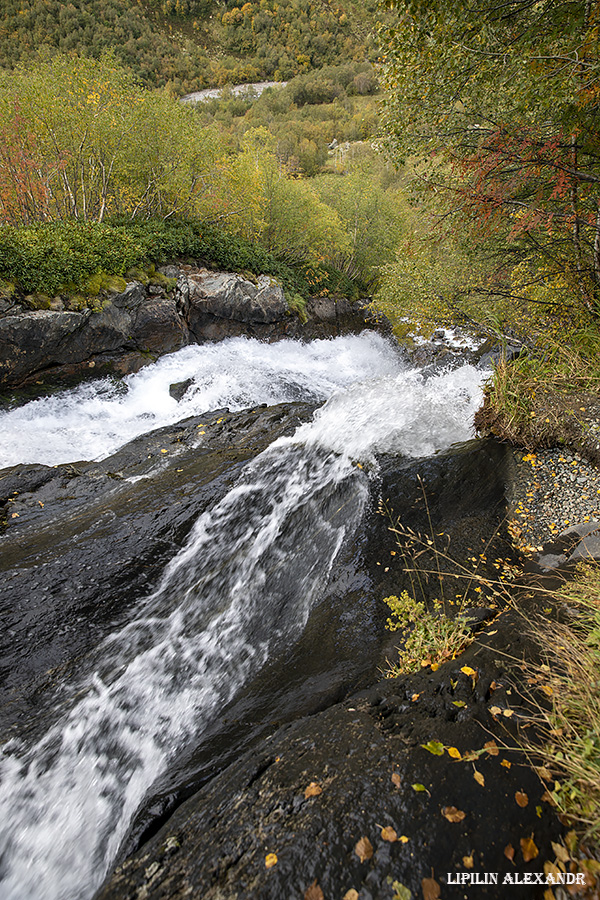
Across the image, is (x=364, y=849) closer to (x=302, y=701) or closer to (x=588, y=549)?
(x=302, y=701)

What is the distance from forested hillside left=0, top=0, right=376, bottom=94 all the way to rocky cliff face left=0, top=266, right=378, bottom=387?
93.0m

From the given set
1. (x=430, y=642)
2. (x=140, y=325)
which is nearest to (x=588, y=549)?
(x=430, y=642)

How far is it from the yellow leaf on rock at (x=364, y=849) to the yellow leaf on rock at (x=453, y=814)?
0.41 meters

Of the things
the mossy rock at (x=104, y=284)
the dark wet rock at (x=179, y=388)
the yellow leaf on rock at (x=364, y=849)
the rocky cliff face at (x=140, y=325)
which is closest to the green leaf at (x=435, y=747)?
the yellow leaf on rock at (x=364, y=849)

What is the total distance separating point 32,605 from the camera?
4.59 metres

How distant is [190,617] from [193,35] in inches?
9537

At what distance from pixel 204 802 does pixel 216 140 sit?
21392 mm

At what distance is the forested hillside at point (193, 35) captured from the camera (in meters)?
92.0

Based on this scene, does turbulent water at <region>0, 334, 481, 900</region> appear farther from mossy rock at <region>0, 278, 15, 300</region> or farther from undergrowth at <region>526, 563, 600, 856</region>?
mossy rock at <region>0, 278, 15, 300</region>

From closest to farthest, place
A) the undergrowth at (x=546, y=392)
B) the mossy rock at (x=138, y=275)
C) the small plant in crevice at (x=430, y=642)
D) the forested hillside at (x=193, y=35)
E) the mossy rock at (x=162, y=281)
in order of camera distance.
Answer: the small plant in crevice at (x=430, y=642)
the undergrowth at (x=546, y=392)
the mossy rock at (x=138, y=275)
the mossy rock at (x=162, y=281)
the forested hillside at (x=193, y=35)

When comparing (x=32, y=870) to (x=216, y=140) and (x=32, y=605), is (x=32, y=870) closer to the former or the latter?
(x=32, y=605)

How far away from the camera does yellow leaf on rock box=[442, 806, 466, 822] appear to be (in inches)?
78.1

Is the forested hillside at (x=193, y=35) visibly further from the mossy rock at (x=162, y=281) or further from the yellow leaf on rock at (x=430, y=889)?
the yellow leaf on rock at (x=430, y=889)

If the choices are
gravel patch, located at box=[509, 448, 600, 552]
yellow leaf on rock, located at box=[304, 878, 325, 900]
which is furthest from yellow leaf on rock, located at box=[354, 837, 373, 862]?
gravel patch, located at box=[509, 448, 600, 552]
